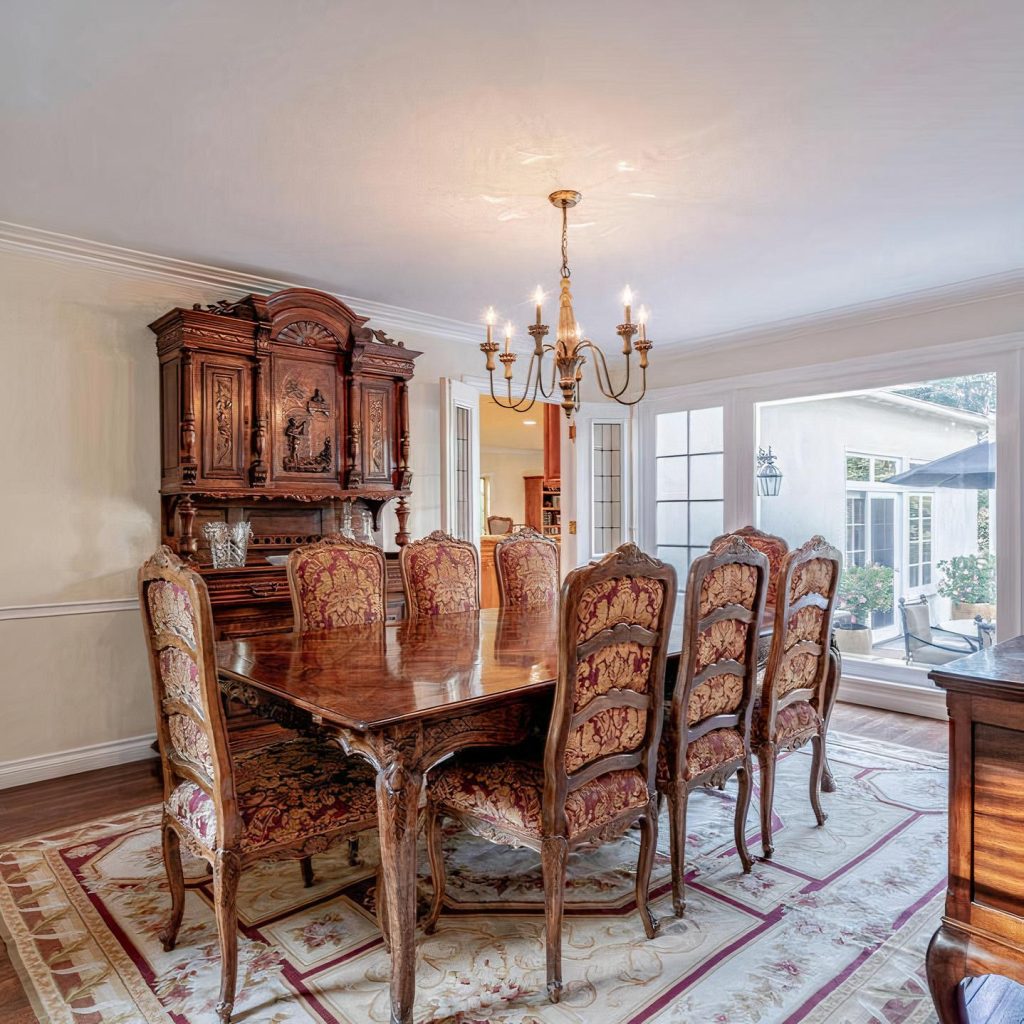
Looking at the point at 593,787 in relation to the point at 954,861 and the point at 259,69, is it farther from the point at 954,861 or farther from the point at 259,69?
the point at 259,69

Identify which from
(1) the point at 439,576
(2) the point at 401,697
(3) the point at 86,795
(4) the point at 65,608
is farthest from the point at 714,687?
(4) the point at 65,608

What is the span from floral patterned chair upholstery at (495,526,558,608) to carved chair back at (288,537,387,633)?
2.46 ft

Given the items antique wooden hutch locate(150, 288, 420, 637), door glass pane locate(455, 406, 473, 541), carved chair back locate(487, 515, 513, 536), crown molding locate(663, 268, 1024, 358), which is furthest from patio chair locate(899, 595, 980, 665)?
carved chair back locate(487, 515, 513, 536)

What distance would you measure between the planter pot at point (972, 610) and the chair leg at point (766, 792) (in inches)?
107

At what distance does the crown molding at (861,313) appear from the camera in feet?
13.5

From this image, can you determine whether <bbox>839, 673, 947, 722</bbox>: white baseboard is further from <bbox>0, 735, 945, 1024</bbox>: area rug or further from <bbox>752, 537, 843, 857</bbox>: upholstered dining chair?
<bbox>752, 537, 843, 857</bbox>: upholstered dining chair

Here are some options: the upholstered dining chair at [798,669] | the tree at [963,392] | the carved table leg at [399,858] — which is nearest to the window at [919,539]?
the tree at [963,392]

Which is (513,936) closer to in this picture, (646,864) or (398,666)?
(646,864)

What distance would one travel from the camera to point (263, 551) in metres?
4.13

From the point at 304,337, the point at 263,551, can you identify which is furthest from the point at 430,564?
the point at 304,337

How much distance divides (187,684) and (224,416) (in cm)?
222

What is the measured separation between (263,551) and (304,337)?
4.09 ft

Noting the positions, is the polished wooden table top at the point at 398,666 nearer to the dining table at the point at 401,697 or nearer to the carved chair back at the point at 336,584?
the dining table at the point at 401,697

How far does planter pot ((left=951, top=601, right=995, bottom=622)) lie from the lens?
4.44 m
